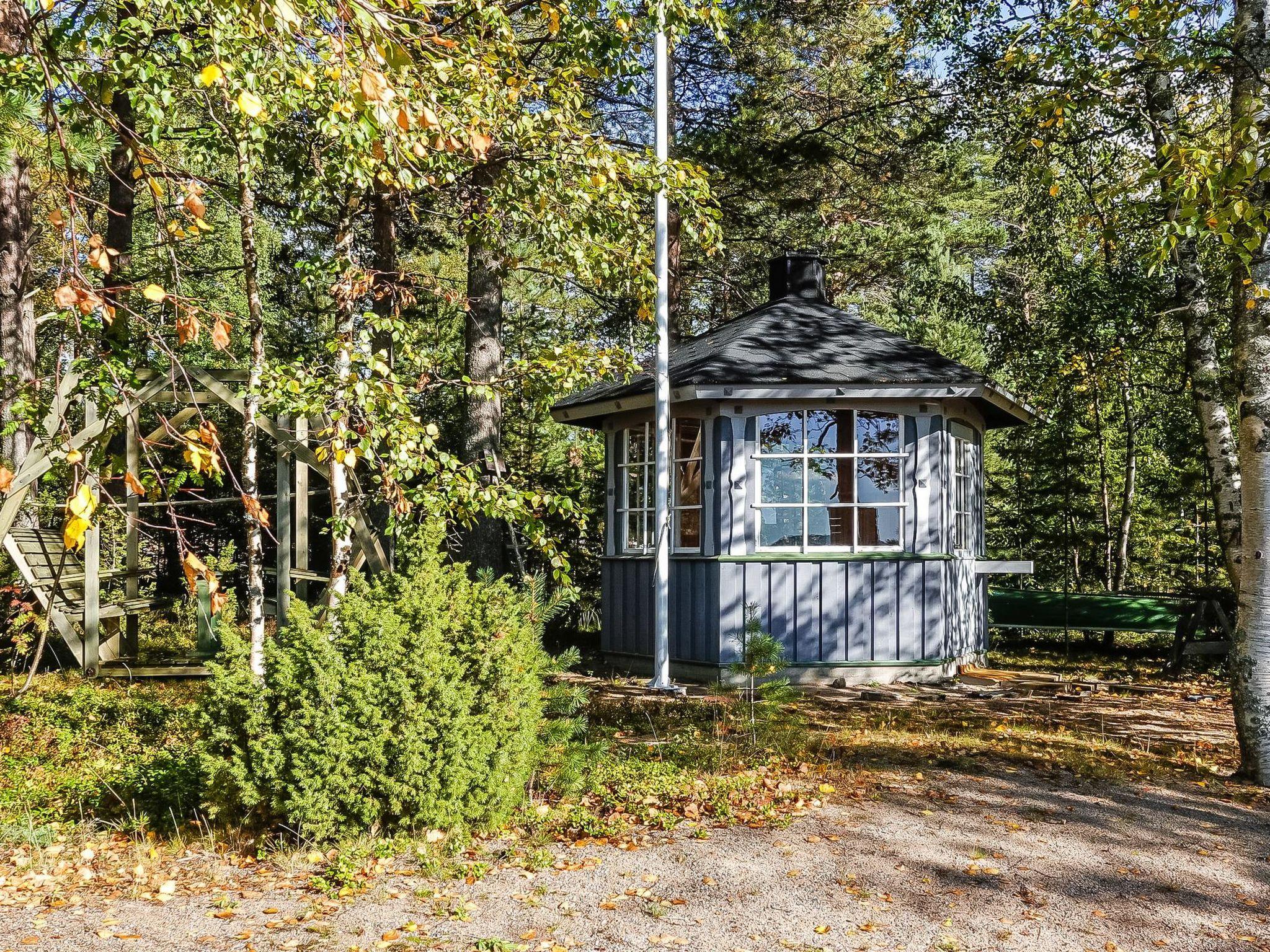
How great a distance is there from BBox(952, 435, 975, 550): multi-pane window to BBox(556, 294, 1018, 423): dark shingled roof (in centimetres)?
63

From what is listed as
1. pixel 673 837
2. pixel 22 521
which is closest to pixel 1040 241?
pixel 673 837

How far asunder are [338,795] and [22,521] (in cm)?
990

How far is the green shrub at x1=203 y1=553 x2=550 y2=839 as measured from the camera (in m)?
4.61

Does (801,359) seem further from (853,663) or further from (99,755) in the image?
(99,755)

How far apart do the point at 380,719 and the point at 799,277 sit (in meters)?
9.61

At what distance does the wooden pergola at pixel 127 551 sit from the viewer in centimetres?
911

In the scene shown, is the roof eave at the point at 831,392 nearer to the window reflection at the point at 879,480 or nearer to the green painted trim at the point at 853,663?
the window reflection at the point at 879,480

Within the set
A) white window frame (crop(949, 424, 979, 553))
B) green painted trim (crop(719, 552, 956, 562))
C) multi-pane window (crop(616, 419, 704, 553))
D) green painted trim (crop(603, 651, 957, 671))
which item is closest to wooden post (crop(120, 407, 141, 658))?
multi-pane window (crop(616, 419, 704, 553))

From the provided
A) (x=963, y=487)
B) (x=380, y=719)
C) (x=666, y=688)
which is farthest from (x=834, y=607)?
(x=380, y=719)

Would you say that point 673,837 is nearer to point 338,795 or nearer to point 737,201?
point 338,795

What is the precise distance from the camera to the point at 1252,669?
6102 millimetres

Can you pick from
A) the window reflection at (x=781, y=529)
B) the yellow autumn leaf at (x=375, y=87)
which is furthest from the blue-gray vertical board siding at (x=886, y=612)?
the yellow autumn leaf at (x=375, y=87)

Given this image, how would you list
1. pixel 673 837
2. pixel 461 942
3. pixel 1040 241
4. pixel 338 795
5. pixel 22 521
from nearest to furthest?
pixel 461 942 < pixel 338 795 < pixel 673 837 < pixel 22 521 < pixel 1040 241

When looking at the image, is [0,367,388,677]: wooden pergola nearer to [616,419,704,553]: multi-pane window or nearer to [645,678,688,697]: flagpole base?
[645,678,688,697]: flagpole base
